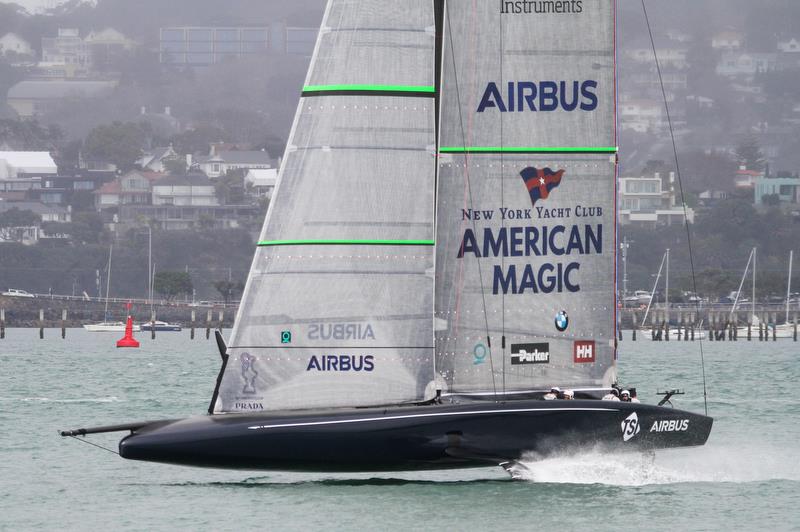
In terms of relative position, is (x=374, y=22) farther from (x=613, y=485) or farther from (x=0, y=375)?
(x=0, y=375)

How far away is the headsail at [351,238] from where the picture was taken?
17.2 metres

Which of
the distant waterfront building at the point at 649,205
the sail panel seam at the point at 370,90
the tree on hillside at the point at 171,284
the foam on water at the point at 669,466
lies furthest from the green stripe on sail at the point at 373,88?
the distant waterfront building at the point at 649,205

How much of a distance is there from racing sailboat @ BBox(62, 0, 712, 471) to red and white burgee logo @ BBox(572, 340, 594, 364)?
0.8 inches

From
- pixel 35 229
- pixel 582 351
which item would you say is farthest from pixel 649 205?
pixel 582 351

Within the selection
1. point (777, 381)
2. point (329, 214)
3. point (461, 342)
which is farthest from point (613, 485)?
point (777, 381)

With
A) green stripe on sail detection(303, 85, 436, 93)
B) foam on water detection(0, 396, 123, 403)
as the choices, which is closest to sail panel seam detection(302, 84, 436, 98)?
green stripe on sail detection(303, 85, 436, 93)

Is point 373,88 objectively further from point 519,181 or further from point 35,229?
point 35,229

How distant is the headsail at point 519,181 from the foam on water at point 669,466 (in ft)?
2.86

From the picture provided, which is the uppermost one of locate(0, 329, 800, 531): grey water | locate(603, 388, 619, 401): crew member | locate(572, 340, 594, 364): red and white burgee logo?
locate(572, 340, 594, 364): red and white burgee logo

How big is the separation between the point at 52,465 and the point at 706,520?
28.9ft

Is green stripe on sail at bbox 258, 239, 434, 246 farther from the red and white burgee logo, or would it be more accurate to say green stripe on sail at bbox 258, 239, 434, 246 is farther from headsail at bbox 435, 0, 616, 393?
the red and white burgee logo

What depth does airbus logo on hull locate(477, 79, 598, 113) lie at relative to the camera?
688 inches

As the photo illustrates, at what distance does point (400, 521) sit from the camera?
53.7 feet

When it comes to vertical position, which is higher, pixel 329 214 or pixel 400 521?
pixel 329 214
